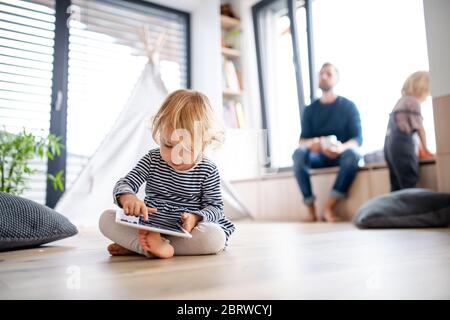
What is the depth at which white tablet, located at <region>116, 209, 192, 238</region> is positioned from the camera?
2.16ft

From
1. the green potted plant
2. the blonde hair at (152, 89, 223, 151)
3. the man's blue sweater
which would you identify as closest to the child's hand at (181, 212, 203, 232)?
the blonde hair at (152, 89, 223, 151)

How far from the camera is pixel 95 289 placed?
1.47ft

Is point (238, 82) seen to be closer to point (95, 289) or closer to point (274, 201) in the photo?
point (274, 201)

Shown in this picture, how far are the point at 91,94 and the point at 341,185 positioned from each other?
1.22 m

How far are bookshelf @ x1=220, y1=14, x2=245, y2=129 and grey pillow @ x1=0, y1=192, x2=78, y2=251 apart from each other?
5.21 ft

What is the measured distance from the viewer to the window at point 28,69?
132 cm

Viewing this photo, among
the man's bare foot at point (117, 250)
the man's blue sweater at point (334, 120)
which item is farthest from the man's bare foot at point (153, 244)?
the man's blue sweater at point (334, 120)

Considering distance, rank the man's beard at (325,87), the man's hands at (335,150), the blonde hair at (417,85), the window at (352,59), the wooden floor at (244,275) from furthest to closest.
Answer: the man's beard at (325,87) → the man's hands at (335,150) → the window at (352,59) → the blonde hair at (417,85) → the wooden floor at (244,275)

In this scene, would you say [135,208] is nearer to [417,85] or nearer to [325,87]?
[417,85]

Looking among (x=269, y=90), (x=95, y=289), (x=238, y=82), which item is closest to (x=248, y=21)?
(x=238, y=82)

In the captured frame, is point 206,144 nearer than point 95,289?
No

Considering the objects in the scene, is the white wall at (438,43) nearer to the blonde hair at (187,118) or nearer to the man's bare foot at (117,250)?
the blonde hair at (187,118)

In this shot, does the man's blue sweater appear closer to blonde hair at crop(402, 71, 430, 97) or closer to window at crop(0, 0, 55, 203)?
blonde hair at crop(402, 71, 430, 97)

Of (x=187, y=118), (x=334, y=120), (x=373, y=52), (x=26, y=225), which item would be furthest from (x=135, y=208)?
(x=373, y=52)
